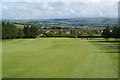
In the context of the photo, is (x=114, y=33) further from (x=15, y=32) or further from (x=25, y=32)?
(x=25, y=32)

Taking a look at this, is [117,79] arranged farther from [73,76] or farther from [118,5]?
[118,5]

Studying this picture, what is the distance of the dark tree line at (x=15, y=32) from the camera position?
2793 inches

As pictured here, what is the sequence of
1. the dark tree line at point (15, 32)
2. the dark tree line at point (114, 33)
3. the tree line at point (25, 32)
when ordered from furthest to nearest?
1. the dark tree line at point (15, 32)
2. the tree line at point (25, 32)
3. the dark tree line at point (114, 33)

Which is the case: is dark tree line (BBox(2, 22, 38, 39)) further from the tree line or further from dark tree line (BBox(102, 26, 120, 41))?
dark tree line (BBox(102, 26, 120, 41))

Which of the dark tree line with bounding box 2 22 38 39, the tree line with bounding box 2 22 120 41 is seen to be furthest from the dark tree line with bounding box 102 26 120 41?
the dark tree line with bounding box 2 22 38 39

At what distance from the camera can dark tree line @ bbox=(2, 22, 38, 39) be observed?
70938 millimetres

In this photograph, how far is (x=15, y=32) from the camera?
253ft

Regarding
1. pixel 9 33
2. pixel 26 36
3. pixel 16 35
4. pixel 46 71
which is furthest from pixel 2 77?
pixel 26 36

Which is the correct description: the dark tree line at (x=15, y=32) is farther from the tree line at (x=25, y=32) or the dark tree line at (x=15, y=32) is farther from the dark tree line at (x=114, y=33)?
the dark tree line at (x=114, y=33)

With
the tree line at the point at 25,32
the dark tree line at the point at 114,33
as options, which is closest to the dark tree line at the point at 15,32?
the tree line at the point at 25,32

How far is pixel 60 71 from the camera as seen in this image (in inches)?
636

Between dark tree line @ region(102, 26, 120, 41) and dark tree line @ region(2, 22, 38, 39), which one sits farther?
dark tree line @ region(2, 22, 38, 39)

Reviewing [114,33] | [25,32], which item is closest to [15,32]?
[25,32]

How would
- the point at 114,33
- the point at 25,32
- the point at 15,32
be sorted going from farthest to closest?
the point at 25,32, the point at 15,32, the point at 114,33
